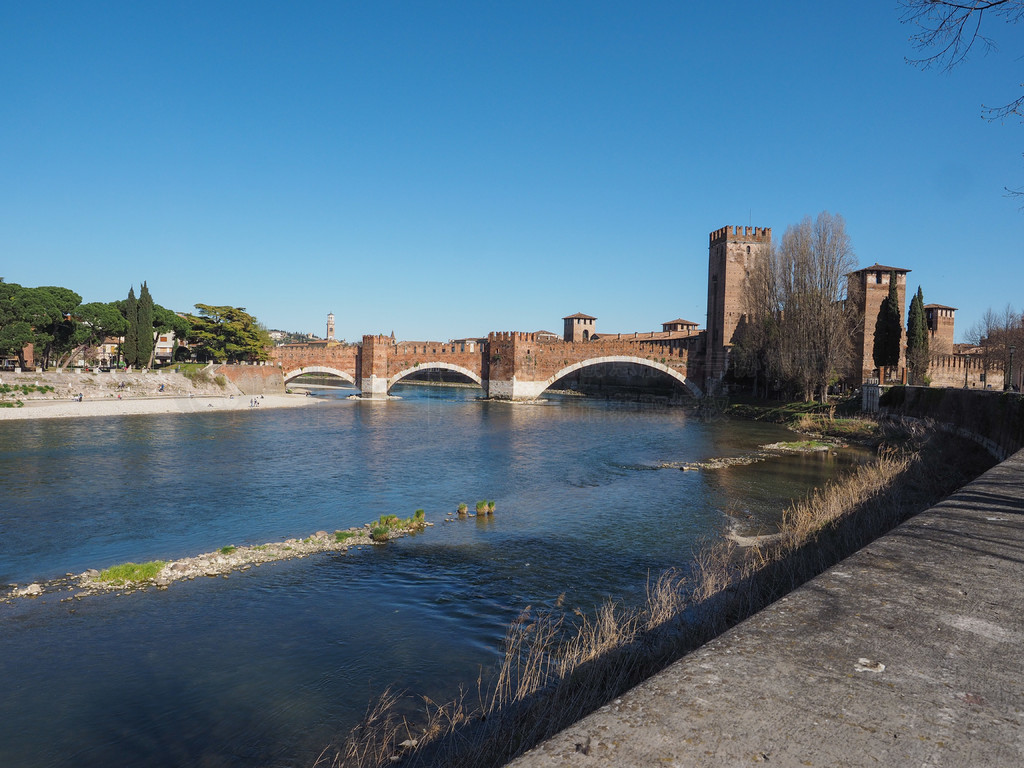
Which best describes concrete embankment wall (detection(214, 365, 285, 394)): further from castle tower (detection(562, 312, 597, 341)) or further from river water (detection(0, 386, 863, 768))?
castle tower (detection(562, 312, 597, 341))

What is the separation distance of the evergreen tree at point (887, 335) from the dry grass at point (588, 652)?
96.8 ft

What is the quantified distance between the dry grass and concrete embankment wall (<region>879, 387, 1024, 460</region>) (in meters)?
3.92

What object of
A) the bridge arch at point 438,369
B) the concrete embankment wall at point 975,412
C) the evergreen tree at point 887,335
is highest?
the evergreen tree at point 887,335

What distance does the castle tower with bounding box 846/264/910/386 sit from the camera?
3916 cm

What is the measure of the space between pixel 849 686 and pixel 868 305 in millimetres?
43256

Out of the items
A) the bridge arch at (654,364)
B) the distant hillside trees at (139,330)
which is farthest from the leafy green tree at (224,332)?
the bridge arch at (654,364)

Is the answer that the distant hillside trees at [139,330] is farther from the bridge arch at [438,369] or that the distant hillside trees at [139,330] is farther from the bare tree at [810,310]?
the bare tree at [810,310]

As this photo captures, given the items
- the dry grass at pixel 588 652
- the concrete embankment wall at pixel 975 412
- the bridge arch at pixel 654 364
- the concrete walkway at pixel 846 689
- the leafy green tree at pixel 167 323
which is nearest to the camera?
the concrete walkway at pixel 846 689

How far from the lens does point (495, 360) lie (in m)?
52.5

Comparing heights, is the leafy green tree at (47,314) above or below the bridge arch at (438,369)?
above

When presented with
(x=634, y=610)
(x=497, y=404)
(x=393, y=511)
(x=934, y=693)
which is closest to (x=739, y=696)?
(x=934, y=693)

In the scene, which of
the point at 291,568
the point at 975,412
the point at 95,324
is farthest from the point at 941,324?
the point at 95,324

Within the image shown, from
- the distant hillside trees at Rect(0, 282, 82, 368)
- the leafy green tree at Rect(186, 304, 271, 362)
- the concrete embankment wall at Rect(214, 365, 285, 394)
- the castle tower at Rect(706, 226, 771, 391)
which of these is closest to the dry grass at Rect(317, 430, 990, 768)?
the castle tower at Rect(706, 226, 771, 391)

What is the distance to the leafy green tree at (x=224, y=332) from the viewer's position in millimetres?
53844
